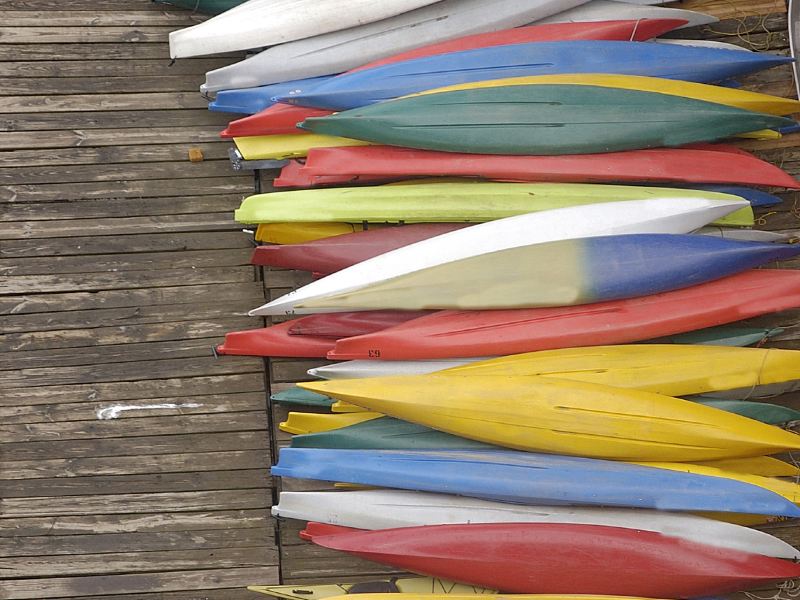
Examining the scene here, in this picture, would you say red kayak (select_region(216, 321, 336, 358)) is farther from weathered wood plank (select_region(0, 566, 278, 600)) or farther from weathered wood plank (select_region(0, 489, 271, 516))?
weathered wood plank (select_region(0, 566, 278, 600))

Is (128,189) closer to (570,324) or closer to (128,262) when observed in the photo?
(128,262)

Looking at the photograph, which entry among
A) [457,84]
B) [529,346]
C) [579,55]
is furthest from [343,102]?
[529,346]

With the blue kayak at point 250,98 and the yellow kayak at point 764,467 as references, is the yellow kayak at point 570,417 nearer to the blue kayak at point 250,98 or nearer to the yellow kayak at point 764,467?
the yellow kayak at point 764,467

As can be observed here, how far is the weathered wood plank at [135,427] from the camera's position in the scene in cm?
366

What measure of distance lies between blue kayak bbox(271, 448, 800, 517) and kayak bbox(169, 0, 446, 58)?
5.55 ft

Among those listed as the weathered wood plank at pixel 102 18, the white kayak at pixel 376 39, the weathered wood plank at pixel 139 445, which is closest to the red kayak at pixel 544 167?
the white kayak at pixel 376 39

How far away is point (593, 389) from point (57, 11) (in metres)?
2.70

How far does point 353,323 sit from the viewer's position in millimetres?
3641

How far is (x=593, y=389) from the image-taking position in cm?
344

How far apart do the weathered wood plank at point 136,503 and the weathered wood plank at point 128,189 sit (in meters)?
1.20

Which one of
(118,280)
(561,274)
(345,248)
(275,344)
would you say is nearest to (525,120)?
(561,274)

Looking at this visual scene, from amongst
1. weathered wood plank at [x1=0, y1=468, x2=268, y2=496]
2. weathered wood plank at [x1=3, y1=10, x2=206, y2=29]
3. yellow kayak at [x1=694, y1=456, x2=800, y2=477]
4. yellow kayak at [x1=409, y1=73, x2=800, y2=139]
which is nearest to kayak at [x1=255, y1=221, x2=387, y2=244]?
yellow kayak at [x1=409, y1=73, x2=800, y2=139]

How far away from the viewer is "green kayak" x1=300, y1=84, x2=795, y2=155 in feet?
12.0

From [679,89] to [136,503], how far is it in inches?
A: 105
